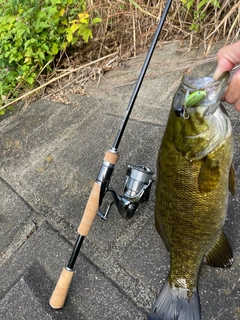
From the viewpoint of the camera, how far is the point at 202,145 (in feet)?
5.32

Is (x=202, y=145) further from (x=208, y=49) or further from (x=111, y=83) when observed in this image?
(x=111, y=83)

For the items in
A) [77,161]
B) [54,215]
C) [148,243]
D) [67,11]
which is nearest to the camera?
[148,243]

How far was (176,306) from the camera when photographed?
171 centimetres

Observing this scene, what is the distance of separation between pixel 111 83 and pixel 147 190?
183 cm

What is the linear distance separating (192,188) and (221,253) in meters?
Answer: 0.42

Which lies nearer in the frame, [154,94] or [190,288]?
[190,288]

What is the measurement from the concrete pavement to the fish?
131 millimetres

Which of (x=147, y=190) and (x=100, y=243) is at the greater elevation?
(x=147, y=190)

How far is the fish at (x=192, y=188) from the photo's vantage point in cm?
160

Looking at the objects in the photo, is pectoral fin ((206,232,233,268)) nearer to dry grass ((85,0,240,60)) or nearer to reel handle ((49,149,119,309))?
reel handle ((49,149,119,309))

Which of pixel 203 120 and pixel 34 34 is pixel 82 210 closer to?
pixel 203 120

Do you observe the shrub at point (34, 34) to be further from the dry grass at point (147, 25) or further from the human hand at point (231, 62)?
the human hand at point (231, 62)

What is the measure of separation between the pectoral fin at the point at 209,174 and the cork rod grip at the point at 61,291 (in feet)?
3.25

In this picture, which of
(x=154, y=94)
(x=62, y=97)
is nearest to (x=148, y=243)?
(x=154, y=94)
